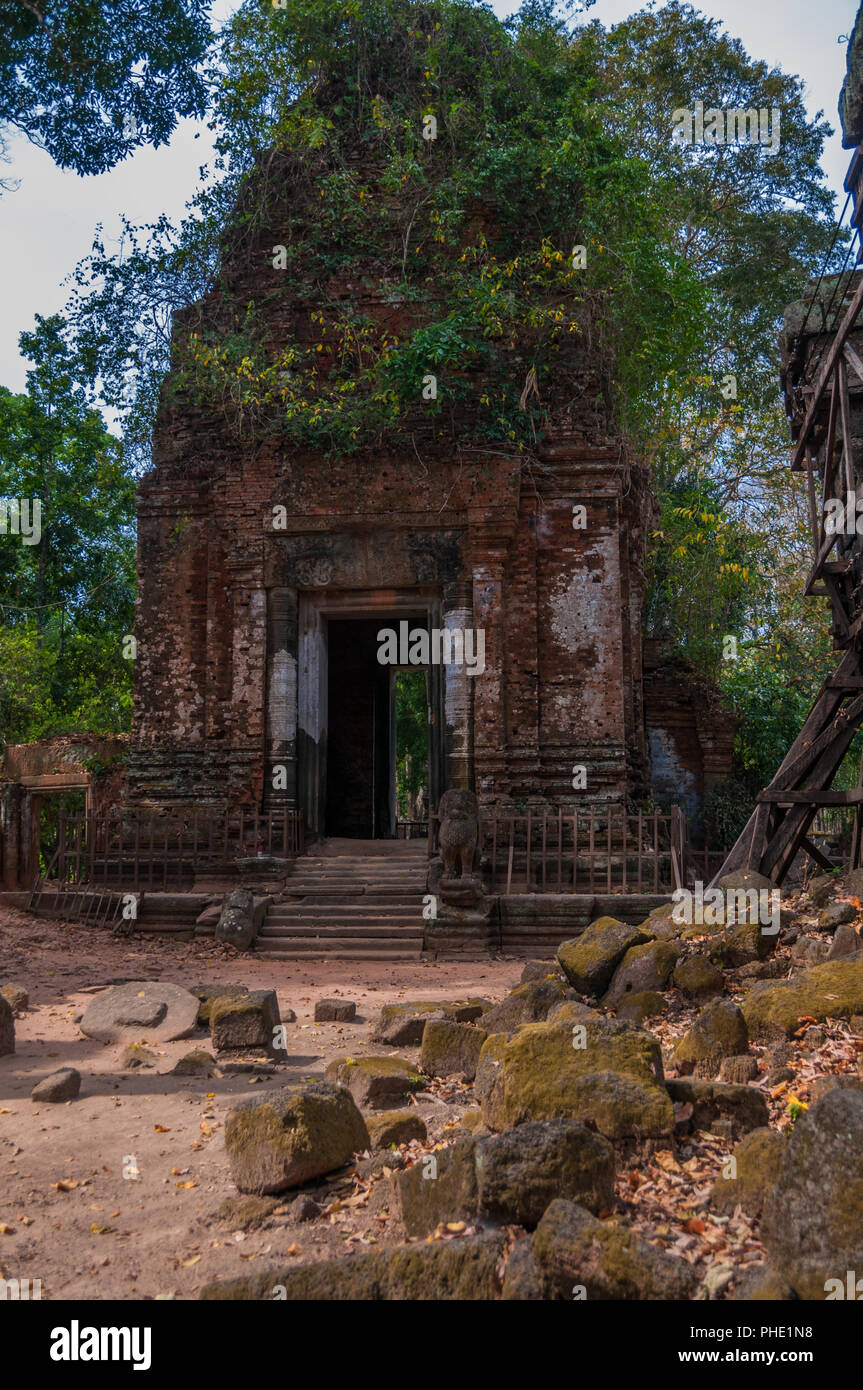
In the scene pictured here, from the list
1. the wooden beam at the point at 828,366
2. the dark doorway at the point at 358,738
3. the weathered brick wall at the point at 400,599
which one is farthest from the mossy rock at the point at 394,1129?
the dark doorway at the point at 358,738

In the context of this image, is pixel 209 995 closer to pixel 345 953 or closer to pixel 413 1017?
pixel 413 1017

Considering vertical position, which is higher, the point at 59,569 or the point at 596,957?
the point at 59,569

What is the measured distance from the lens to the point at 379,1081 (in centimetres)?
528

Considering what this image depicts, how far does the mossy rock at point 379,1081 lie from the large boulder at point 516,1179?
4.98 ft

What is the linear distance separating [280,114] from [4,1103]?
14577 millimetres

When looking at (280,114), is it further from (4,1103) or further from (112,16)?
(4,1103)

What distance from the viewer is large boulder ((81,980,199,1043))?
684 centimetres

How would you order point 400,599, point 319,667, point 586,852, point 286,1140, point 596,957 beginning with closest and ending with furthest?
point 286,1140 → point 596,957 → point 586,852 → point 400,599 → point 319,667

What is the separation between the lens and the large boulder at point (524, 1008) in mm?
6340

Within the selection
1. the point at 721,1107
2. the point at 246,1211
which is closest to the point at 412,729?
the point at 721,1107

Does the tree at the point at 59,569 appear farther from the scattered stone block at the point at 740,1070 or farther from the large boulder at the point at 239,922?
the scattered stone block at the point at 740,1070

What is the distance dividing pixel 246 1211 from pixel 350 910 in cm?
776
